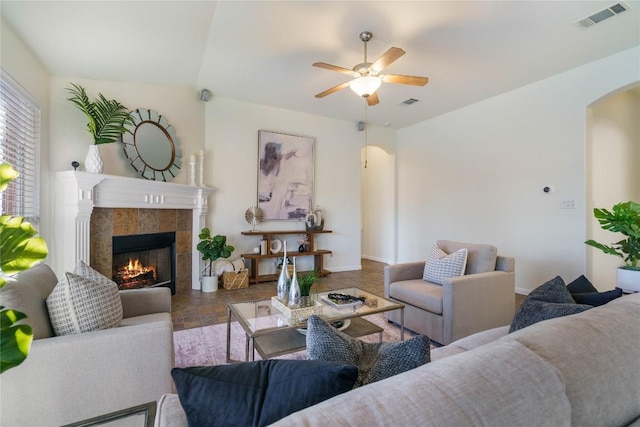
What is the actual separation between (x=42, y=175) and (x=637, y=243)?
17.3 feet

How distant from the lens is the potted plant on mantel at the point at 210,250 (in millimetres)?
3988

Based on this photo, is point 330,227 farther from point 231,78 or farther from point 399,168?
point 231,78

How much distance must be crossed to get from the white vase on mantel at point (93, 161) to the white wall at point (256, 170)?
1520 mm

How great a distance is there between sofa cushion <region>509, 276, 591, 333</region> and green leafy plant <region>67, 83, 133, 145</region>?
3.72m

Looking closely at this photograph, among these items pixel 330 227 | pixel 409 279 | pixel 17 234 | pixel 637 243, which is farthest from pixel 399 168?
pixel 17 234

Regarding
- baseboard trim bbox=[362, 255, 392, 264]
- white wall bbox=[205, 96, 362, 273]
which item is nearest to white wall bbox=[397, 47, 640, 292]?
baseboard trim bbox=[362, 255, 392, 264]

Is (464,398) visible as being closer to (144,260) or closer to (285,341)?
(285,341)

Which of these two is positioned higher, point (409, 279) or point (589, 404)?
point (589, 404)

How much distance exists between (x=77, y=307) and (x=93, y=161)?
227cm

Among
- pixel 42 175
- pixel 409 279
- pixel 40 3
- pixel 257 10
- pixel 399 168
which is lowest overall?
pixel 409 279

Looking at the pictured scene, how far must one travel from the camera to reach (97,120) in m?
3.06

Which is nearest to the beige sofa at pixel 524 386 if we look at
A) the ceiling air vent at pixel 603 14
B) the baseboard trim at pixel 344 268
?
the ceiling air vent at pixel 603 14

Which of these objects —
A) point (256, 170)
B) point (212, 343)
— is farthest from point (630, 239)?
point (256, 170)

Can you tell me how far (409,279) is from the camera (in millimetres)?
3014
